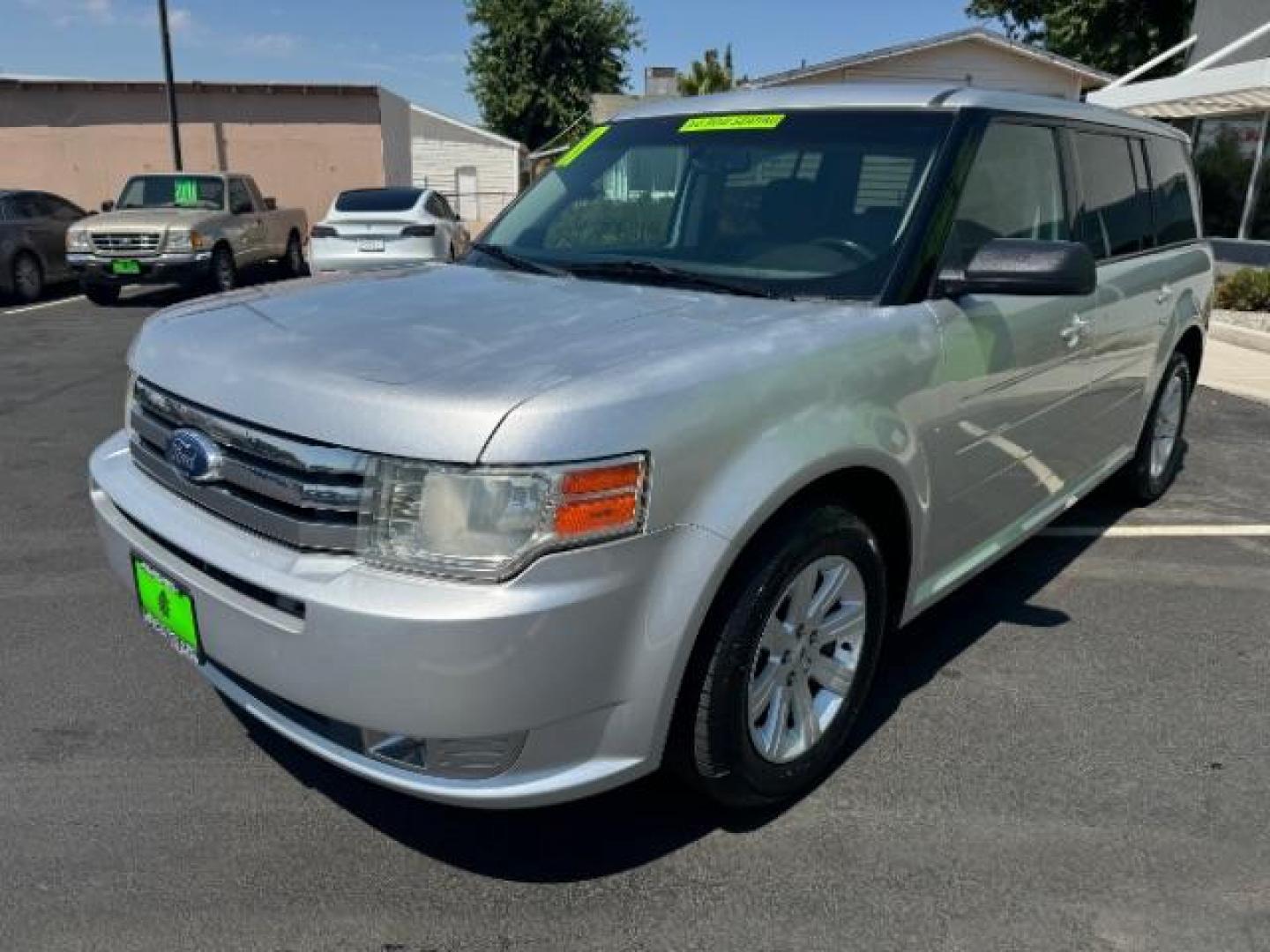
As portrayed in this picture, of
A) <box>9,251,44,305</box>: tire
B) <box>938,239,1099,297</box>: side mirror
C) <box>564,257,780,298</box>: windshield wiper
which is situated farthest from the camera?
<box>9,251,44,305</box>: tire

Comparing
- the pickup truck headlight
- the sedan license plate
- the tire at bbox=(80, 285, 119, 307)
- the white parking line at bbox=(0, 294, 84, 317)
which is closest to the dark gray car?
the white parking line at bbox=(0, 294, 84, 317)

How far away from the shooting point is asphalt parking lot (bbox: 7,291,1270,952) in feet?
7.57

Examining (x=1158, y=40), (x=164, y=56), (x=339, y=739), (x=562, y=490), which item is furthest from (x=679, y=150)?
(x=1158, y=40)

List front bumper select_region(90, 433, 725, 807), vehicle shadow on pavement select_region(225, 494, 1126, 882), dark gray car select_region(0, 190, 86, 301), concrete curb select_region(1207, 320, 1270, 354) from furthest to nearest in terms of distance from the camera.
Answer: dark gray car select_region(0, 190, 86, 301), concrete curb select_region(1207, 320, 1270, 354), vehicle shadow on pavement select_region(225, 494, 1126, 882), front bumper select_region(90, 433, 725, 807)

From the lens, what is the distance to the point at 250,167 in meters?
25.5

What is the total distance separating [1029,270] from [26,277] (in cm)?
1440

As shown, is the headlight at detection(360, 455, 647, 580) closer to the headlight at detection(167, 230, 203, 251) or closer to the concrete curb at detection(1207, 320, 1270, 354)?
the concrete curb at detection(1207, 320, 1270, 354)

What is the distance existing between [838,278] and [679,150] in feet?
3.36

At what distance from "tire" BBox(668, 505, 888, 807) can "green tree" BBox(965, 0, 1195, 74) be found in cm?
2718

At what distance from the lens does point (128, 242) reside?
41.6ft

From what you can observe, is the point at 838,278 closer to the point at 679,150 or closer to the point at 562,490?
the point at 679,150

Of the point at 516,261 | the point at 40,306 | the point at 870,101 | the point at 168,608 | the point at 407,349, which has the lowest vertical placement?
the point at 40,306

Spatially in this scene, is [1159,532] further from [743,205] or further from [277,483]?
[277,483]

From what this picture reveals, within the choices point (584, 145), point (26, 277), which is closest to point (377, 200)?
point (26, 277)
